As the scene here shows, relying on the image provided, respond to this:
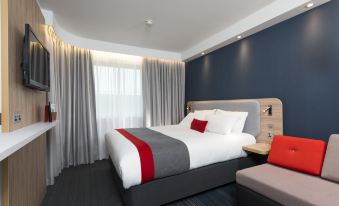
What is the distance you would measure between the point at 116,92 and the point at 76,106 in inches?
36.5

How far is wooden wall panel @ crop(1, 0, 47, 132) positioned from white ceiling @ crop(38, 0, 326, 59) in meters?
0.82

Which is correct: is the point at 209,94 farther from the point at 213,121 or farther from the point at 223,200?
the point at 223,200

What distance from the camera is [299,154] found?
187 centimetres

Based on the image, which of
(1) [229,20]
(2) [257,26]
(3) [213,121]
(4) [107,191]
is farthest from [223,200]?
(1) [229,20]

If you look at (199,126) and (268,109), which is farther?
(199,126)

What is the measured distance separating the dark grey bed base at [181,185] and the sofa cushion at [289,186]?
480 millimetres

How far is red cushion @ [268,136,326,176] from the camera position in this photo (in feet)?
5.71

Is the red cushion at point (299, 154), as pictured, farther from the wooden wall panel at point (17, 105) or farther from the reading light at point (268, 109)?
the wooden wall panel at point (17, 105)

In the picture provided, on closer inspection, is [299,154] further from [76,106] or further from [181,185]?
[76,106]

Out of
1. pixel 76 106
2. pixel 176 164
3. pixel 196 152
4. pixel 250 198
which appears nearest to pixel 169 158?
pixel 176 164

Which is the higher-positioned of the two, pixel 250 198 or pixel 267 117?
pixel 267 117

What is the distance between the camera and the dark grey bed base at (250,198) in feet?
5.15

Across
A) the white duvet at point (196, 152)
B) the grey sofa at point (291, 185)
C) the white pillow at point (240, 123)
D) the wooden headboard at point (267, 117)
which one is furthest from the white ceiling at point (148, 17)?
the grey sofa at point (291, 185)

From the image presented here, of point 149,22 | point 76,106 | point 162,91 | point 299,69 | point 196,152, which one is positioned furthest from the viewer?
point 162,91
